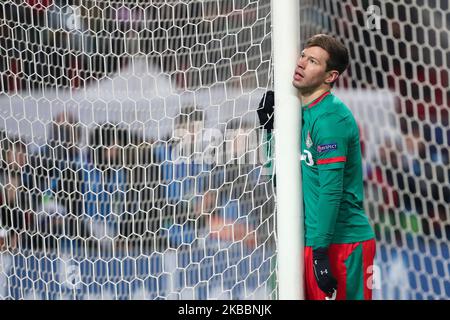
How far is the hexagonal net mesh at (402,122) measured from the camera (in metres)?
1.65

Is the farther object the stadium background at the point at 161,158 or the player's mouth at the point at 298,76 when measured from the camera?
the stadium background at the point at 161,158

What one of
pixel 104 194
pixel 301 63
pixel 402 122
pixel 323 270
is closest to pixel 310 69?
pixel 301 63

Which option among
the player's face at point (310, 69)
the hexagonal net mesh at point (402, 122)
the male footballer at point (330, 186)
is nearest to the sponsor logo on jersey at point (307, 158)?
the male footballer at point (330, 186)

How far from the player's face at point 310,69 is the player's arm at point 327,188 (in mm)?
78

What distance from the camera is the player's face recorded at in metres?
1.39

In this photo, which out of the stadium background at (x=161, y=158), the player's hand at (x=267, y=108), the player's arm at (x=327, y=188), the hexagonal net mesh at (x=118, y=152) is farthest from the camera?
the hexagonal net mesh at (x=118, y=152)

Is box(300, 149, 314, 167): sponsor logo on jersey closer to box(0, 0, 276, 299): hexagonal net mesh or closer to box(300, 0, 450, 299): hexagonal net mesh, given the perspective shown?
box(300, 0, 450, 299): hexagonal net mesh

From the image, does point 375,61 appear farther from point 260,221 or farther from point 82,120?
point 82,120

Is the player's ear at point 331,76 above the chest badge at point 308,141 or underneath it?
above

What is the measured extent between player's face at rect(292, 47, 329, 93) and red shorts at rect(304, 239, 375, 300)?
0.32 meters

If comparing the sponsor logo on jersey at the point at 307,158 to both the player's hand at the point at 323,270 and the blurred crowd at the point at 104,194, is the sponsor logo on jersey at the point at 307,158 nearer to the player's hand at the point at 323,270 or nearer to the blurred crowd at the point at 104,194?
the player's hand at the point at 323,270

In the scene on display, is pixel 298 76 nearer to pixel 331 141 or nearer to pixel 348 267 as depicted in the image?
pixel 331 141

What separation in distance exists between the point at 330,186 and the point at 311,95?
0.63ft
